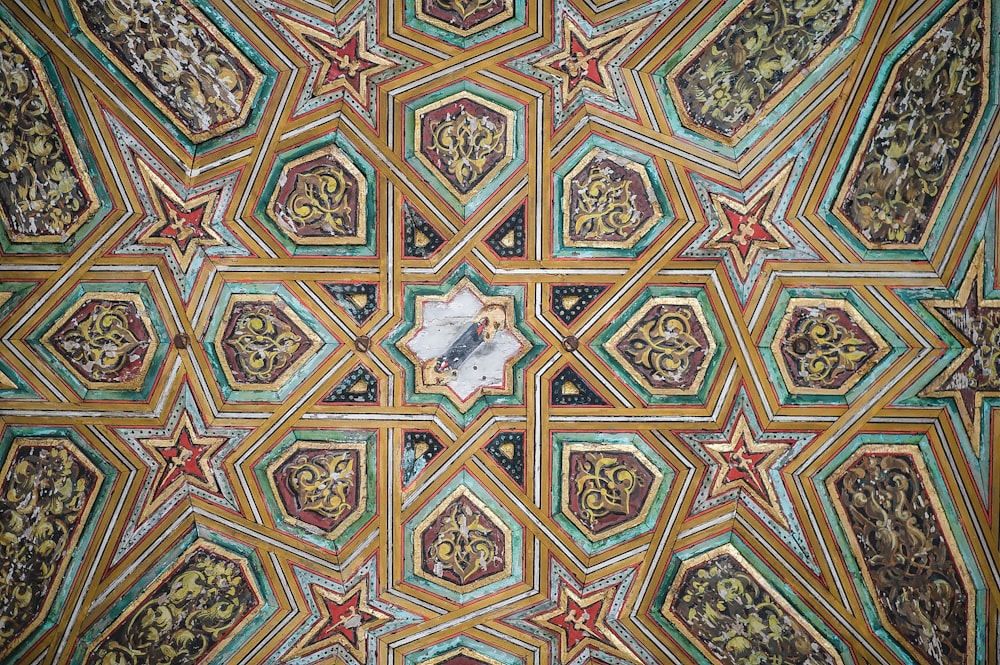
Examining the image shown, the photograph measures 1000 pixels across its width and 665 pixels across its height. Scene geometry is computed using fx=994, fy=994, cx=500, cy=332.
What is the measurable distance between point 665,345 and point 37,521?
5331 millimetres

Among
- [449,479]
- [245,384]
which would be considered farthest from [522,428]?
[245,384]

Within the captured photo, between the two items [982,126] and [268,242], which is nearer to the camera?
[982,126]

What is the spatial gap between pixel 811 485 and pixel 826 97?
3.14 metres

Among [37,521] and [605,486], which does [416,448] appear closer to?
[605,486]

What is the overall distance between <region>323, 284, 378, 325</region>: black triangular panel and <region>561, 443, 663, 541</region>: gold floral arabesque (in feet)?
6.70

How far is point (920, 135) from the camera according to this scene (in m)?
7.61

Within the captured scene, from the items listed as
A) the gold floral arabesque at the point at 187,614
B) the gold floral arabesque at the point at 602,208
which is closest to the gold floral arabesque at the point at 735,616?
the gold floral arabesque at the point at 602,208

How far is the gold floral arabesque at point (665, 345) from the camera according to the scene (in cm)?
834

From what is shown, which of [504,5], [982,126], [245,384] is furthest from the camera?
[245,384]

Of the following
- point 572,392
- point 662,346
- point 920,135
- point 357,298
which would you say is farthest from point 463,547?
point 920,135

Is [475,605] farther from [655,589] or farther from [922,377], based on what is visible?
[922,377]

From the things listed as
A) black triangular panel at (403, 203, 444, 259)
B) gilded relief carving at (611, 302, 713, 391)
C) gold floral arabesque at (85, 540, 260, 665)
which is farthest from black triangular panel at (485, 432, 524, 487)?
gold floral arabesque at (85, 540, 260, 665)

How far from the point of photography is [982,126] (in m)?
7.38

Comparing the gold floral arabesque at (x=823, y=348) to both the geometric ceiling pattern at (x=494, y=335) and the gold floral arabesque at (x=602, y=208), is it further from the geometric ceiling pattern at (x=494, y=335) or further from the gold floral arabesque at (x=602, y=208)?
the gold floral arabesque at (x=602, y=208)
